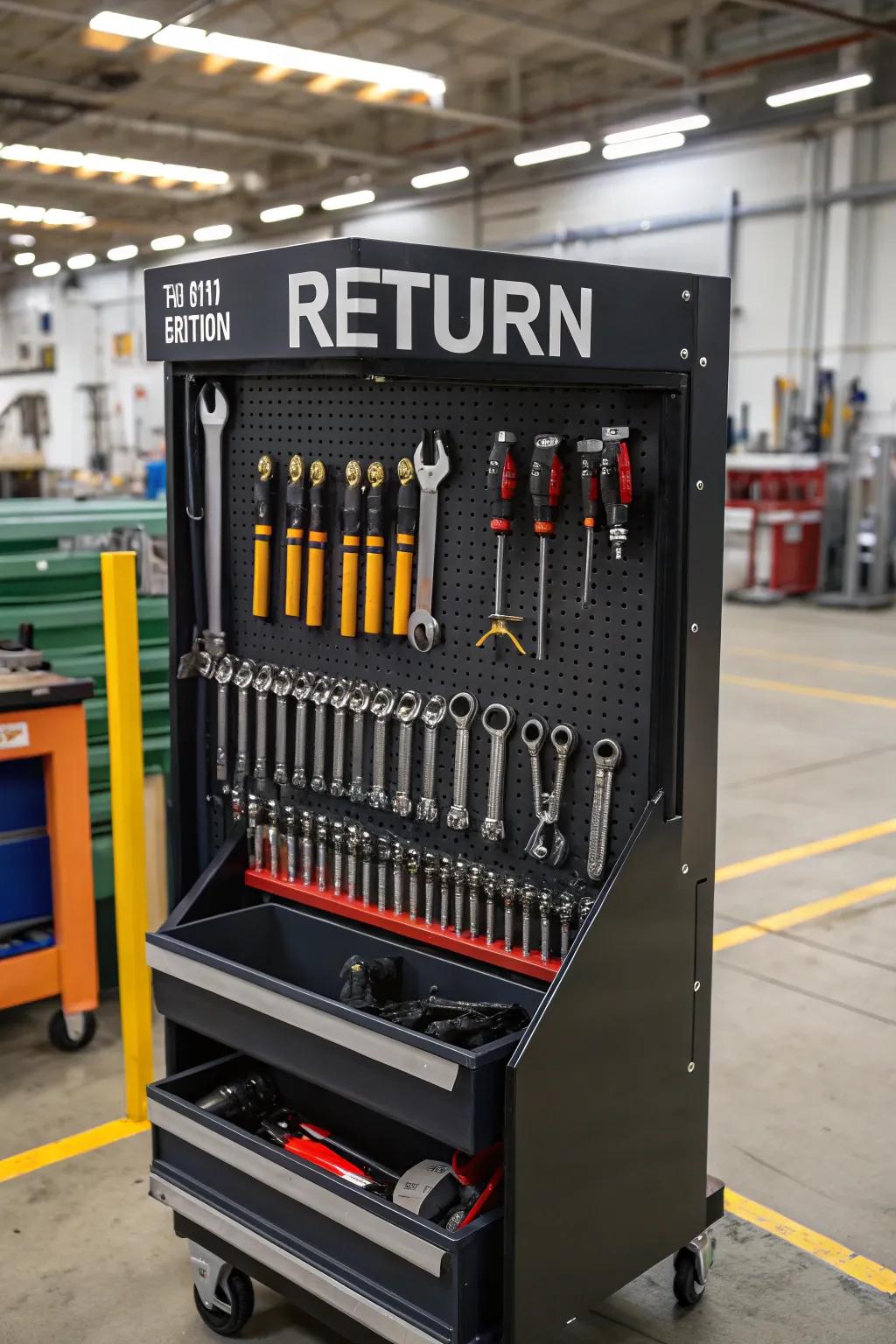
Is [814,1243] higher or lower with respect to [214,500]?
lower

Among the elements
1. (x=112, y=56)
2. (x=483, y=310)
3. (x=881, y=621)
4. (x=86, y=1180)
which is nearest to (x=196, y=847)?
(x=86, y=1180)

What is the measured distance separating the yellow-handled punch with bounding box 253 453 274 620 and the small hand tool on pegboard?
0.49 metres

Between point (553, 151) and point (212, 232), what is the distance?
22.5 feet

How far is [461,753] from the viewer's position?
2.08 meters

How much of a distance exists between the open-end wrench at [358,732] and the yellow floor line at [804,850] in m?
2.30

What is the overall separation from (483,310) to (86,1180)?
1.82m

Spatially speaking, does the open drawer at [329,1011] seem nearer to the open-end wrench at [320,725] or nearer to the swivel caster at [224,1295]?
the open-end wrench at [320,725]

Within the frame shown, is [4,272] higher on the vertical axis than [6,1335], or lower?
higher

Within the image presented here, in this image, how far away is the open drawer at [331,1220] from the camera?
169cm

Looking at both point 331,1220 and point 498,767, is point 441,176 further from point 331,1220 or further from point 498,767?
point 331,1220

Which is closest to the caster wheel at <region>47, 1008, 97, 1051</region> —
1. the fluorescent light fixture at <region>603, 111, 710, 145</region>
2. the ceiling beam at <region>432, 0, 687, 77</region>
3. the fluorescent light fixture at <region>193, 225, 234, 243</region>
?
the ceiling beam at <region>432, 0, 687, 77</region>

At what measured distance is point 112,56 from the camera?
34.5 feet

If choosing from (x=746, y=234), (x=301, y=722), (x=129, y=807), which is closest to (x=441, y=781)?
(x=301, y=722)

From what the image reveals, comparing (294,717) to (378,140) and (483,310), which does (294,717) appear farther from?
(378,140)
